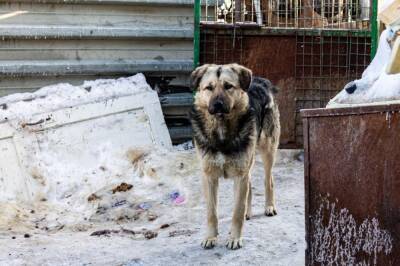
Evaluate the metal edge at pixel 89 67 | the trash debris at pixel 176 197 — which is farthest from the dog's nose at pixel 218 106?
the metal edge at pixel 89 67

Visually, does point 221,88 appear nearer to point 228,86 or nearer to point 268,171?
point 228,86

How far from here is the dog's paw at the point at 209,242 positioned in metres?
4.57

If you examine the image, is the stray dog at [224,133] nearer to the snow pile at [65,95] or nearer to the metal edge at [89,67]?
the snow pile at [65,95]

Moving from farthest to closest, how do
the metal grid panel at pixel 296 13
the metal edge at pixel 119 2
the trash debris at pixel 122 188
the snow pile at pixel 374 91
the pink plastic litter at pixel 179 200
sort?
the metal grid panel at pixel 296 13
the metal edge at pixel 119 2
the trash debris at pixel 122 188
the pink plastic litter at pixel 179 200
the snow pile at pixel 374 91

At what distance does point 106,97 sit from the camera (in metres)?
7.07

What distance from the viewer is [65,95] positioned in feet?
23.1

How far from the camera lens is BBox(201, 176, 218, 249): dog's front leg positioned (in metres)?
4.61

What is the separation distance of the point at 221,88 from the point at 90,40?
3.37 metres

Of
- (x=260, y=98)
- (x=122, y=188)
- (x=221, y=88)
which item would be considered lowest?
(x=122, y=188)

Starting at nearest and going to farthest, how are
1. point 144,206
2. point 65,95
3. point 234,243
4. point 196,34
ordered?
point 234,243, point 144,206, point 65,95, point 196,34

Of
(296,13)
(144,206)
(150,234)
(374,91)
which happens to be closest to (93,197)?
(144,206)

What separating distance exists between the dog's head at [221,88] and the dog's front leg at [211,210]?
528 millimetres

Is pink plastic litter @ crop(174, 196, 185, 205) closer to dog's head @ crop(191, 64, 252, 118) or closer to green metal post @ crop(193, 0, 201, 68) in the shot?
dog's head @ crop(191, 64, 252, 118)

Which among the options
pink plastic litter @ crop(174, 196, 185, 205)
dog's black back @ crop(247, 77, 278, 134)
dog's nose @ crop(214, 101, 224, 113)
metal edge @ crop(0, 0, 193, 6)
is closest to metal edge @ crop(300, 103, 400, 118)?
dog's nose @ crop(214, 101, 224, 113)
